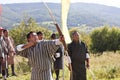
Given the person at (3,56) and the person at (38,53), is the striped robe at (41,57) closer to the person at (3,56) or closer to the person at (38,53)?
the person at (38,53)

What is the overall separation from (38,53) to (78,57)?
3504mm

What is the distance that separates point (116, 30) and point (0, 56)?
2441 inches

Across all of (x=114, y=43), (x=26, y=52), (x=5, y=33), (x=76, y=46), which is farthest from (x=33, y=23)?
(x=26, y=52)

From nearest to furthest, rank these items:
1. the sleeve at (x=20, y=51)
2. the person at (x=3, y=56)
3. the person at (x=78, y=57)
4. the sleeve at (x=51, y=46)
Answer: the sleeve at (x=51, y=46) → the sleeve at (x=20, y=51) → the person at (x=78, y=57) → the person at (x=3, y=56)

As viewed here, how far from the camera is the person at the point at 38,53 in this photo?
703 centimetres

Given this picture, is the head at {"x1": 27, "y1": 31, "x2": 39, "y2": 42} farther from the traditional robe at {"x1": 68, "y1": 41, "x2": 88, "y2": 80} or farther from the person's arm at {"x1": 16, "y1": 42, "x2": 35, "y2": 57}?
the traditional robe at {"x1": 68, "y1": 41, "x2": 88, "y2": 80}

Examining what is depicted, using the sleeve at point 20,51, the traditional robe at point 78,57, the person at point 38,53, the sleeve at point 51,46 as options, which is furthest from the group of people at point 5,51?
the sleeve at point 51,46

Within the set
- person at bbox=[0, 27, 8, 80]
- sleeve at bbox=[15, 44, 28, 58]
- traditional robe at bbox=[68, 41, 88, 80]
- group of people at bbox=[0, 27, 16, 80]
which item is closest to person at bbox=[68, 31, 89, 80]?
traditional robe at bbox=[68, 41, 88, 80]

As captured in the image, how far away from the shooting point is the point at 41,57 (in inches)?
279

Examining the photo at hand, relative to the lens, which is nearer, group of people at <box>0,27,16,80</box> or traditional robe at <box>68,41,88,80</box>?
traditional robe at <box>68,41,88,80</box>

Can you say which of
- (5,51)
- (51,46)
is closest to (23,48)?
(51,46)

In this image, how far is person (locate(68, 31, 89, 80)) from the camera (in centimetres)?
1040

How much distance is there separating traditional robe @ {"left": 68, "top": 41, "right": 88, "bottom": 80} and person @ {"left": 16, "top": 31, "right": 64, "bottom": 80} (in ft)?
10.7

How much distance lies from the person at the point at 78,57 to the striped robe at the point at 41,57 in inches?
126
